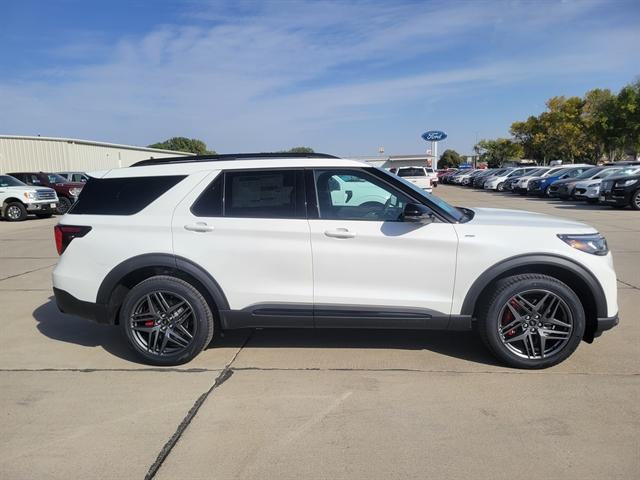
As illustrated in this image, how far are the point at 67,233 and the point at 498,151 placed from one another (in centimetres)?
9173

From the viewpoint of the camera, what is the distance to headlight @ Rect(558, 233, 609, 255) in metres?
3.98

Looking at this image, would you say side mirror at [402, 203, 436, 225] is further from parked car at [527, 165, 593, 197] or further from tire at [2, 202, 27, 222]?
parked car at [527, 165, 593, 197]

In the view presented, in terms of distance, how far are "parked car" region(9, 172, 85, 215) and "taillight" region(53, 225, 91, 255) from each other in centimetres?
1788

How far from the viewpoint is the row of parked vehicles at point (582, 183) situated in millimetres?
17391

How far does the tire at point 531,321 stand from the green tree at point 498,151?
234 feet

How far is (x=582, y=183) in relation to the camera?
68.2 ft

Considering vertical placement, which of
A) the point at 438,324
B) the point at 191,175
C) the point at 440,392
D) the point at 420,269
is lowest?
the point at 440,392

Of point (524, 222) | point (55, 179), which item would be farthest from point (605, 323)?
point (55, 179)

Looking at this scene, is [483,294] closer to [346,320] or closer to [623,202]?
[346,320]

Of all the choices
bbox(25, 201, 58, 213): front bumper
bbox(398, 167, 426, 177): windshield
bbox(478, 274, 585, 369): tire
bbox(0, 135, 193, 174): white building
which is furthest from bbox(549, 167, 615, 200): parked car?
bbox(0, 135, 193, 174): white building

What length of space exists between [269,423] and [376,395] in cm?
84

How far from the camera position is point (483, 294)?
409cm

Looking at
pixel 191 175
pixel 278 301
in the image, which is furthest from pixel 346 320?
pixel 191 175

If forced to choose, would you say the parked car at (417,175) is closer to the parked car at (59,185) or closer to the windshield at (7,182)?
the parked car at (59,185)
